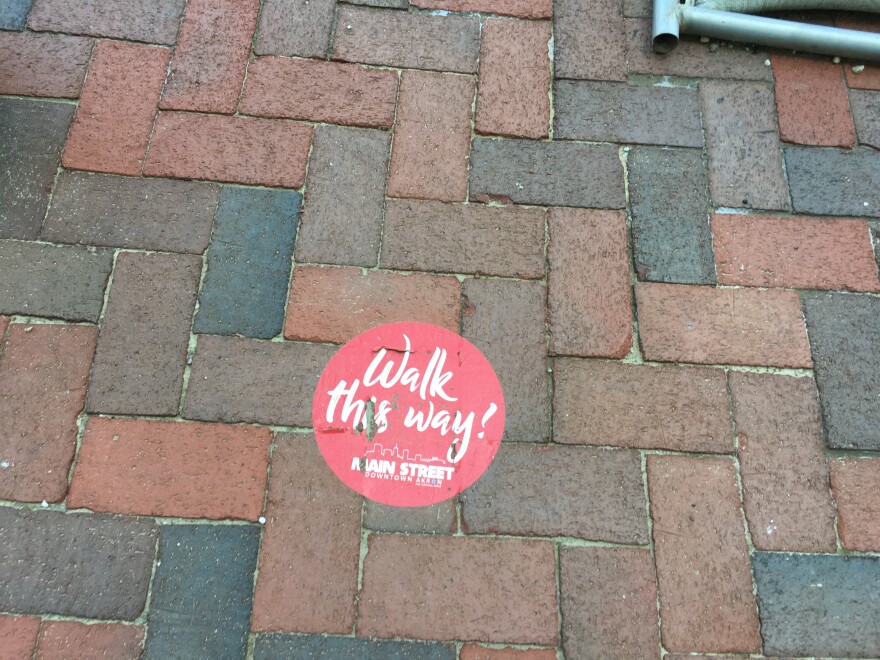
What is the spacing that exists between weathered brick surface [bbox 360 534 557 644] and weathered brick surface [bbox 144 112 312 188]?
1.11m

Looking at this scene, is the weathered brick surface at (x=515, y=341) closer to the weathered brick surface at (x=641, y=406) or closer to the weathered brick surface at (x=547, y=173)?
the weathered brick surface at (x=641, y=406)

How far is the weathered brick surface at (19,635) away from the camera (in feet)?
5.08

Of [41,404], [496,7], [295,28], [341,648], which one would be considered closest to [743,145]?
[496,7]

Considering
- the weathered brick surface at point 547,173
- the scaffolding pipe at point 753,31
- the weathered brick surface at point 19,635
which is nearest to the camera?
the weathered brick surface at point 19,635

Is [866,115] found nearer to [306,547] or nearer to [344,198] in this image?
[344,198]

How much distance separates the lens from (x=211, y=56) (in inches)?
83.1

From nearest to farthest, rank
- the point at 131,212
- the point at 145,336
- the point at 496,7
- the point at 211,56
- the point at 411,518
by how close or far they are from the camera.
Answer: the point at 411,518 < the point at 145,336 < the point at 131,212 < the point at 211,56 < the point at 496,7

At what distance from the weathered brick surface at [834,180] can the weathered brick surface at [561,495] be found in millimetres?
1001

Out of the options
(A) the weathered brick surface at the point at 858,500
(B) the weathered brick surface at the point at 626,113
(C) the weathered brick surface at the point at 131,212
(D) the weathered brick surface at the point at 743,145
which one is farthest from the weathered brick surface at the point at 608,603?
(C) the weathered brick surface at the point at 131,212

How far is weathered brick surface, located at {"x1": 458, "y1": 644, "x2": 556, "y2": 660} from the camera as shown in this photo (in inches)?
61.6

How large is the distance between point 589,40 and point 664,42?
0.80 ft

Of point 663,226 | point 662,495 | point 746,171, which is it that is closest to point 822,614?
point 662,495

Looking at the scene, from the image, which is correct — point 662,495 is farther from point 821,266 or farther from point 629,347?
point 821,266

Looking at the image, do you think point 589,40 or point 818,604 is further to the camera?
point 589,40
